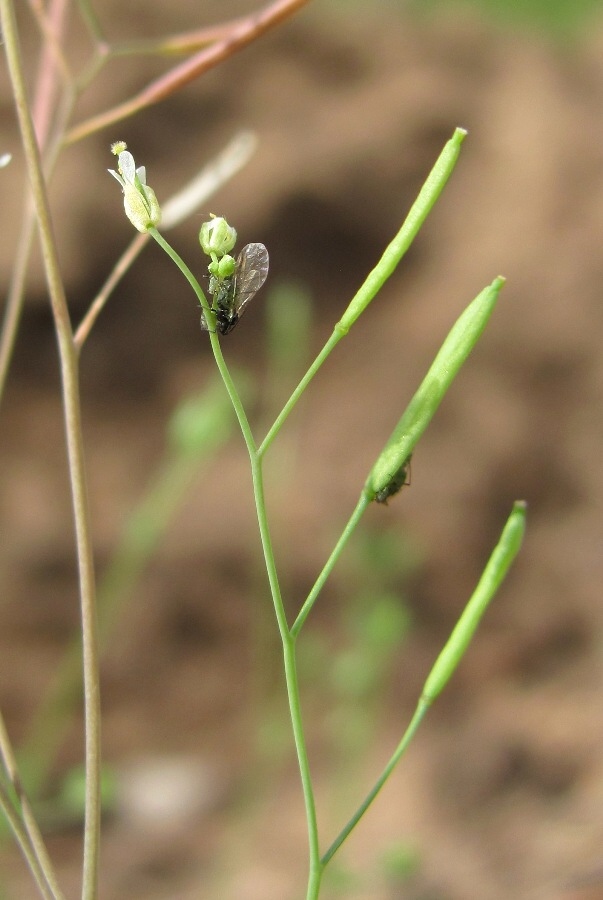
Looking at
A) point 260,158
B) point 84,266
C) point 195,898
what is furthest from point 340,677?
point 260,158

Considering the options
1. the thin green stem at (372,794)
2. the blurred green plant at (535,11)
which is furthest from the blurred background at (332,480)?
the thin green stem at (372,794)

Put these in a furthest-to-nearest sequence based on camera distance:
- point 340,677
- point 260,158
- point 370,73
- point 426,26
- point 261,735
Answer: point 426,26 < point 370,73 < point 260,158 < point 261,735 < point 340,677

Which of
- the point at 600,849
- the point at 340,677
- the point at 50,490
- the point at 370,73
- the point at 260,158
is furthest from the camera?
the point at 370,73

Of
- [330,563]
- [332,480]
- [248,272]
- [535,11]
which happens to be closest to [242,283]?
[248,272]

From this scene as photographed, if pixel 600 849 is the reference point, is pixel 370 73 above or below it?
above

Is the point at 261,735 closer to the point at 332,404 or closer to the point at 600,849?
the point at 600,849

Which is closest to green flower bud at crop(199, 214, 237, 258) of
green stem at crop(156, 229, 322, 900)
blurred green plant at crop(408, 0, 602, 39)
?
green stem at crop(156, 229, 322, 900)
